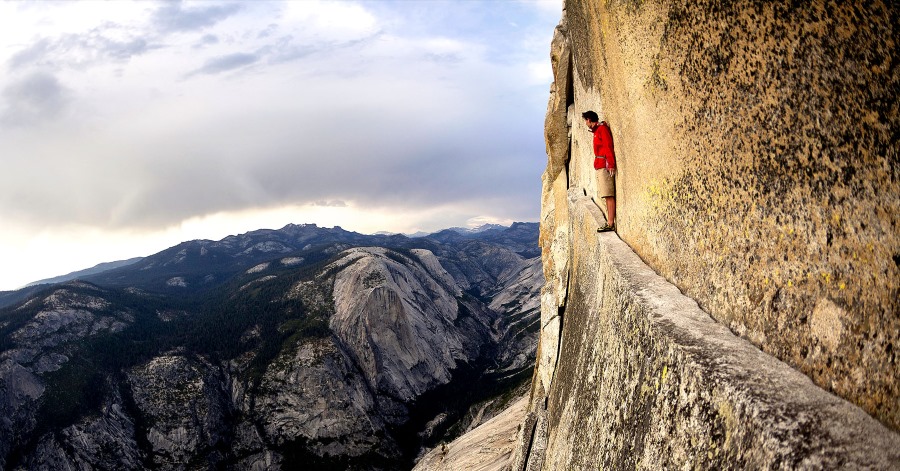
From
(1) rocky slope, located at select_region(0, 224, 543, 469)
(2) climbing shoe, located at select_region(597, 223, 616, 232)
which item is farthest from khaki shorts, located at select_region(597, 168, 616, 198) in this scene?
(1) rocky slope, located at select_region(0, 224, 543, 469)

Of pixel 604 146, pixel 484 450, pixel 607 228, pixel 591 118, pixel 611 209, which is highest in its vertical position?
pixel 591 118

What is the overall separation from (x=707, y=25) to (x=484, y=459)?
36585 mm

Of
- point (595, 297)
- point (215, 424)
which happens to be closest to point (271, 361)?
point (215, 424)

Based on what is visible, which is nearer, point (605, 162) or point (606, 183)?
point (605, 162)

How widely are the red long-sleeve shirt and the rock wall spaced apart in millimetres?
2717

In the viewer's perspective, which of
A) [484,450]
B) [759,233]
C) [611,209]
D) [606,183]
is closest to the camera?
[759,233]

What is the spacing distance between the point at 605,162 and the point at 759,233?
7.90 meters

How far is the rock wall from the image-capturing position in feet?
13.0

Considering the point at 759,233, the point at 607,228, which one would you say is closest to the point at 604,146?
the point at 607,228

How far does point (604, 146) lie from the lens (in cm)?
1299

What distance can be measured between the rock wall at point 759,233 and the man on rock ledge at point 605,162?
259 cm

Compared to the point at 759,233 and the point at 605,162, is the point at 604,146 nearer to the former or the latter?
the point at 605,162

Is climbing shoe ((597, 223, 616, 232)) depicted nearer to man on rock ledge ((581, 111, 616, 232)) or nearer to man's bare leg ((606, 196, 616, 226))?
man on rock ledge ((581, 111, 616, 232))

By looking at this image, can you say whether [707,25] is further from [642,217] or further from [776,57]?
[642,217]
